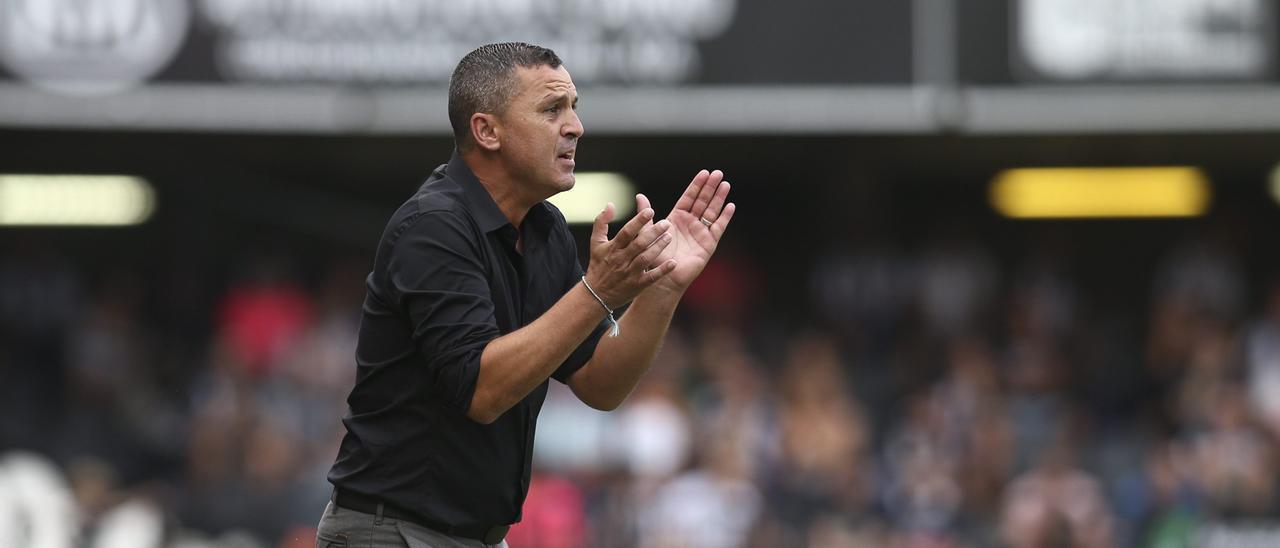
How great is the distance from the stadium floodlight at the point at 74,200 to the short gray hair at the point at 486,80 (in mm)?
11739

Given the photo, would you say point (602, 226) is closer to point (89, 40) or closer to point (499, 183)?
point (499, 183)

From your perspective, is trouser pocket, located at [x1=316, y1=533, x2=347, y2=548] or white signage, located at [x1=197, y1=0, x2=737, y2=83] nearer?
trouser pocket, located at [x1=316, y1=533, x2=347, y2=548]

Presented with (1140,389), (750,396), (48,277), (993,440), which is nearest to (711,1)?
(750,396)

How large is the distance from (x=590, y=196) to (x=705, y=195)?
1072 centimetres

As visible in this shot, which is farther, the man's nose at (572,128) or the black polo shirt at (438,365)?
the man's nose at (572,128)

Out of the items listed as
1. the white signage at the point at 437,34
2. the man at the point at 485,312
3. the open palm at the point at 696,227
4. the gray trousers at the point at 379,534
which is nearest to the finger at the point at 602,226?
the man at the point at 485,312

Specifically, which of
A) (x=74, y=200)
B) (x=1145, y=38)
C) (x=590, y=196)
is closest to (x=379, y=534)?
(x=1145, y=38)

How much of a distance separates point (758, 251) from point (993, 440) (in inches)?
169

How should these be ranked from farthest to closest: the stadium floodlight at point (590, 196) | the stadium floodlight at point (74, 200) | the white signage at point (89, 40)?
1. the stadium floodlight at point (74, 200)
2. the stadium floodlight at point (590, 196)
3. the white signage at point (89, 40)

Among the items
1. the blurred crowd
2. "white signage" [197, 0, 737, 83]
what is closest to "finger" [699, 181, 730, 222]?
the blurred crowd

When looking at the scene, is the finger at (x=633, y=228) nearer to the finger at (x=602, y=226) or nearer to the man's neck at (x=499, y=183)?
the finger at (x=602, y=226)

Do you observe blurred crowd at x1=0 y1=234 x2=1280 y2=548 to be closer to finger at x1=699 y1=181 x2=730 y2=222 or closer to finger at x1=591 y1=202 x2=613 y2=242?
finger at x1=699 y1=181 x2=730 y2=222

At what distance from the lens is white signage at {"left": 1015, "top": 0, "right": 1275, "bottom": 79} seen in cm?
1158

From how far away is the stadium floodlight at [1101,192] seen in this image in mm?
15055
